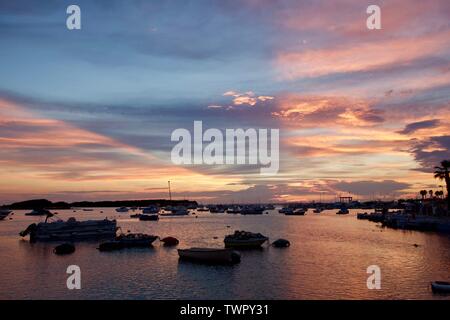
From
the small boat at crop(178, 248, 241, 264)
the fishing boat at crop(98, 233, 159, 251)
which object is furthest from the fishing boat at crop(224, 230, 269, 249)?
the fishing boat at crop(98, 233, 159, 251)

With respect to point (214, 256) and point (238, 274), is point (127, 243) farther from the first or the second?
point (238, 274)

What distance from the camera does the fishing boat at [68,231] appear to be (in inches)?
3804

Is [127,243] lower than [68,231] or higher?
lower

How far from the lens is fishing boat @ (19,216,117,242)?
317 feet

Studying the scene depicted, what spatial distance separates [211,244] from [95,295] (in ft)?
165

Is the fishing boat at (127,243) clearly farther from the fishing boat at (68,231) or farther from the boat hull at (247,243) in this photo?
the fishing boat at (68,231)

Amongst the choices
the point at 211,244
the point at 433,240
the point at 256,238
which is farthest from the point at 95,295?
the point at 433,240

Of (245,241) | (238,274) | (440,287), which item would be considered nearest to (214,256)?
(238,274)

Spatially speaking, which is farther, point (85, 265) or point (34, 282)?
point (85, 265)

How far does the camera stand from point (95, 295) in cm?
4197

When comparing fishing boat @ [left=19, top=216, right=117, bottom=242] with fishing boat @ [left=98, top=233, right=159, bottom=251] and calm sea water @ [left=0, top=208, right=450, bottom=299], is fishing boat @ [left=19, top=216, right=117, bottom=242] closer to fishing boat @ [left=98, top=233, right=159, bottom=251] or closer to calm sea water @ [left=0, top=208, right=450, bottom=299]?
calm sea water @ [left=0, top=208, right=450, bottom=299]

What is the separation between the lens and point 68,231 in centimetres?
9912

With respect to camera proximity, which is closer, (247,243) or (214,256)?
(214,256)
